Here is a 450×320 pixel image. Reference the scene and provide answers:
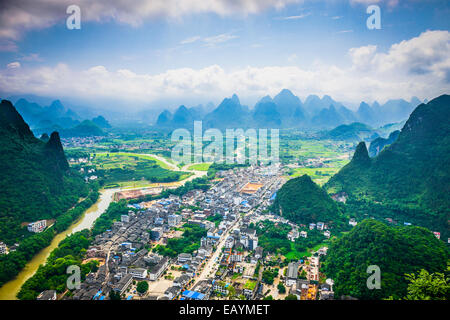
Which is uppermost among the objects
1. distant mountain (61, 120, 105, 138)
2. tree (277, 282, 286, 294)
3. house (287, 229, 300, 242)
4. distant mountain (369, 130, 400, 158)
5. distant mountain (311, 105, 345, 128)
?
distant mountain (311, 105, 345, 128)

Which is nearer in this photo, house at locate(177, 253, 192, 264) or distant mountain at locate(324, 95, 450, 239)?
house at locate(177, 253, 192, 264)

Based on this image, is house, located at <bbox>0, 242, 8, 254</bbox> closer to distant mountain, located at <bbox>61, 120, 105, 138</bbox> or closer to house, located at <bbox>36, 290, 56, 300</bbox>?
house, located at <bbox>36, 290, 56, 300</bbox>

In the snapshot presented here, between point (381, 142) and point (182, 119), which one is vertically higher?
point (182, 119)

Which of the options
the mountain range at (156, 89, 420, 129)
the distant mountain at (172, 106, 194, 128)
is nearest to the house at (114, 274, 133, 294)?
the mountain range at (156, 89, 420, 129)

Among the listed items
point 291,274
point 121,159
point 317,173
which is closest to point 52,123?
point 121,159

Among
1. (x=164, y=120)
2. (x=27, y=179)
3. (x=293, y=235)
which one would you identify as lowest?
(x=293, y=235)

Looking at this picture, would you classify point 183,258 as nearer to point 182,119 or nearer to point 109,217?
point 109,217

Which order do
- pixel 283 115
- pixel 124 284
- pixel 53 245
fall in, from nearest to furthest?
pixel 124 284 < pixel 53 245 < pixel 283 115
